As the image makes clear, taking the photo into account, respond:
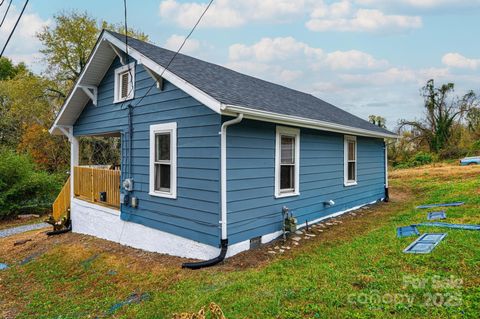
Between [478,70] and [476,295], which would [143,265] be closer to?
[476,295]

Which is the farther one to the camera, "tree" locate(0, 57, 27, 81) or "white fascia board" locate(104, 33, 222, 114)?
"tree" locate(0, 57, 27, 81)

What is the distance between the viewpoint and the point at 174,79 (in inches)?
222

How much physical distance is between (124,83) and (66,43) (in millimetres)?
21017

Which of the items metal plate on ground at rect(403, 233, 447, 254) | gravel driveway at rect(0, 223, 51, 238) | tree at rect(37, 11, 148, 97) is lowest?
gravel driveway at rect(0, 223, 51, 238)

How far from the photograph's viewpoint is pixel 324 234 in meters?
6.65

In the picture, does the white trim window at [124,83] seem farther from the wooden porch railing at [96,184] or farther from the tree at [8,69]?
the tree at [8,69]

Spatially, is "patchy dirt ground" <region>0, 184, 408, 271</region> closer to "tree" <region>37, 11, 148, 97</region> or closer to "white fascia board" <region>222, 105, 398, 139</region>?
"white fascia board" <region>222, 105, 398, 139</region>

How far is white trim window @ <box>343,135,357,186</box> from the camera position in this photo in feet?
29.3

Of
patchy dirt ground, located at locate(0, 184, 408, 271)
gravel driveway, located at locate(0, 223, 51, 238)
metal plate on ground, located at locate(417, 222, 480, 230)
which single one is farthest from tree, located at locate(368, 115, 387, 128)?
gravel driveway, located at locate(0, 223, 51, 238)

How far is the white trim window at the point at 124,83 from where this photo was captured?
710 centimetres

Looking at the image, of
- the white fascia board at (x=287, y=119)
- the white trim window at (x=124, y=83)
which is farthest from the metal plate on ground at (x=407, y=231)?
the white trim window at (x=124, y=83)

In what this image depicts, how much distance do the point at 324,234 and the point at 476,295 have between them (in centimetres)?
361

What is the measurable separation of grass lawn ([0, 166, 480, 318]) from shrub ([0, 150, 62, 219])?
815 cm

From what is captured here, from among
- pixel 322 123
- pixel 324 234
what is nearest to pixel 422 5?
pixel 322 123
